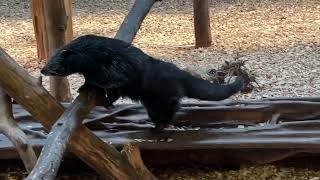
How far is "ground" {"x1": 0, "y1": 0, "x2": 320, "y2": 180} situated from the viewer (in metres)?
4.68

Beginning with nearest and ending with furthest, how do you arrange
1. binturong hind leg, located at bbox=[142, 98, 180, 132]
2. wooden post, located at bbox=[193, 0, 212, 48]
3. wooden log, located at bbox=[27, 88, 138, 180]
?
wooden log, located at bbox=[27, 88, 138, 180] < binturong hind leg, located at bbox=[142, 98, 180, 132] < wooden post, located at bbox=[193, 0, 212, 48]

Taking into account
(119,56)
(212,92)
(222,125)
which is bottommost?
(222,125)

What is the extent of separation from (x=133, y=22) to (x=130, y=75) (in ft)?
1.68

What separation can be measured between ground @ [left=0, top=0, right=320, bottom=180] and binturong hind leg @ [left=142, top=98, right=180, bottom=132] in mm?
1473

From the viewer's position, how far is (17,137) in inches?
90.0

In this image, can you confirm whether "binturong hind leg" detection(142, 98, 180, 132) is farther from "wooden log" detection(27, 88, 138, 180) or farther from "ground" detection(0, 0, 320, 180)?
"ground" detection(0, 0, 320, 180)

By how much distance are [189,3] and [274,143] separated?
5.25 m

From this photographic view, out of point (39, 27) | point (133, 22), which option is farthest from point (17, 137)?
point (39, 27)

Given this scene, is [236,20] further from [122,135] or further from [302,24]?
[122,135]

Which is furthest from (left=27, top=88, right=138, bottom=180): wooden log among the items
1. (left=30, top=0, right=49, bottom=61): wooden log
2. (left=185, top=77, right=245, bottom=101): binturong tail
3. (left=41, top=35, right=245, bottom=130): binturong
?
(left=30, top=0, right=49, bottom=61): wooden log

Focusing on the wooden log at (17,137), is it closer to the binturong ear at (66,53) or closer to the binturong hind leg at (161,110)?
the binturong ear at (66,53)

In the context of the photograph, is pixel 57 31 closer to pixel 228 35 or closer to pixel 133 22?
pixel 133 22

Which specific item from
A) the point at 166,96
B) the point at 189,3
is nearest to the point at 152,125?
the point at 166,96

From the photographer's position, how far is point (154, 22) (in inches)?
267
